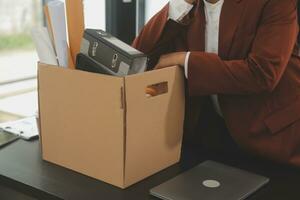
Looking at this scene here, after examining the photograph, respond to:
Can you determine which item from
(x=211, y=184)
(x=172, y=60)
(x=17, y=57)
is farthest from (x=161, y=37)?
(x=17, y=57)

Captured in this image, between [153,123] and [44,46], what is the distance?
348mm

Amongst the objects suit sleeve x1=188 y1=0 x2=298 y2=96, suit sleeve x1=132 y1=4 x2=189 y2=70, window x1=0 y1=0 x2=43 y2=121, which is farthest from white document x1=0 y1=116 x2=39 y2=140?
window x1=0 y1=0 x2=43 y2=121

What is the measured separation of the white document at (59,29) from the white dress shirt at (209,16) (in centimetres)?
29

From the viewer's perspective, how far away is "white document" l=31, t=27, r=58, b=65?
109 cm

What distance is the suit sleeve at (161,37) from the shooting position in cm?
118

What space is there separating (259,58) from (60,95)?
48cm

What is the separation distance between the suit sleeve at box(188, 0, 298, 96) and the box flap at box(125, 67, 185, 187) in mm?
62

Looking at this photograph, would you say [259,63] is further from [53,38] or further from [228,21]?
[53,38]

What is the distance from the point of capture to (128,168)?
97cm

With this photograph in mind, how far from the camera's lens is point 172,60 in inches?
42.9

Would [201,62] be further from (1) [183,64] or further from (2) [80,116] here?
(2) [80,116]

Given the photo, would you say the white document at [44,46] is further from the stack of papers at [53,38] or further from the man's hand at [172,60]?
the man's hand at [172,60]

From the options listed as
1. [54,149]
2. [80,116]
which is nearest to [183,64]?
[80,116]

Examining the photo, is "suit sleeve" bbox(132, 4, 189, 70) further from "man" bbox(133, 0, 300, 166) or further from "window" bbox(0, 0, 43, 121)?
"window" bbox(0, 0, 43, 121)
